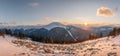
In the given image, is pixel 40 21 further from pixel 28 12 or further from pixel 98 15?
pixel 98 15

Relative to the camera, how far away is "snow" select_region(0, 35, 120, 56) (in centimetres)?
558

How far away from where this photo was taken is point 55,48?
562 centimetres

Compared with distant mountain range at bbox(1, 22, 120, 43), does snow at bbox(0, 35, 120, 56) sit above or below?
below

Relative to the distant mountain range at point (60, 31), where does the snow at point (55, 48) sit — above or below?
below

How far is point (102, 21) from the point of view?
18.3 ft

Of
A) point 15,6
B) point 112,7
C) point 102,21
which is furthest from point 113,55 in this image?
point 15,6

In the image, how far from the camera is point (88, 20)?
5523mm

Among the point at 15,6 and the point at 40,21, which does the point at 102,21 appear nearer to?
the point at 40,21

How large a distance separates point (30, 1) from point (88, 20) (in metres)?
1.72

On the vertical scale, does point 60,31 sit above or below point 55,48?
above

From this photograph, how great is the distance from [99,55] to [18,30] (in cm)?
241

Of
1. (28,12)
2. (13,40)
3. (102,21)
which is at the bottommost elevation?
(13,40)

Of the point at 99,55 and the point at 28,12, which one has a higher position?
the point at 28,12

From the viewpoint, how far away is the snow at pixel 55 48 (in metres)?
5.58
